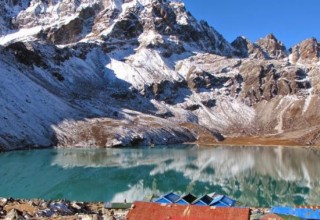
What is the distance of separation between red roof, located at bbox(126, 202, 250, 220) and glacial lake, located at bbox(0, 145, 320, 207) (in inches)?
1122

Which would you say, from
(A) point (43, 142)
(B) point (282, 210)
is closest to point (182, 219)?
(B) point (282, 210)

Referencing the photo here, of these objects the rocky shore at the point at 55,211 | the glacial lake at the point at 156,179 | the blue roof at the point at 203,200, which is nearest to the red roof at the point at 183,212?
the rocky shore at the point at 55,211

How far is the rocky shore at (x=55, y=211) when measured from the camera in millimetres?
43562

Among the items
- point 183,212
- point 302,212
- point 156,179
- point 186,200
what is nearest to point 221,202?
point 186,200

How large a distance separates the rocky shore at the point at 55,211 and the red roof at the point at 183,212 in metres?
4.65

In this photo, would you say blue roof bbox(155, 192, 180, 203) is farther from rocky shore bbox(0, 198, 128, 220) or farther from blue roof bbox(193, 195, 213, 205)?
rocky shore bbox(0, 198, 128, 220)

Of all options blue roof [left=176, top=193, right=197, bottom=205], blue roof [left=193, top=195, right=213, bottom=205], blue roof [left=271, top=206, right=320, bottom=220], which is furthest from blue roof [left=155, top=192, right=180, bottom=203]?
blue roof [left=271, top=206, right=320, bottom=220]

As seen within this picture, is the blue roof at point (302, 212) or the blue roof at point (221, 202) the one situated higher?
the blue roof at point (221, 202)

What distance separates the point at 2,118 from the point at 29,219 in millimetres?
142867

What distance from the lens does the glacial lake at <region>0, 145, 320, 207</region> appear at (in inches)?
2881

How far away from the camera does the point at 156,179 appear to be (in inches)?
3725

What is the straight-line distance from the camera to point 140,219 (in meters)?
38.2

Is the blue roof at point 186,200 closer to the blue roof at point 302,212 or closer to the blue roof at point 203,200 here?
the blue roof at point 203,200

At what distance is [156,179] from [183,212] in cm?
5755
